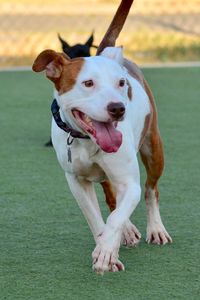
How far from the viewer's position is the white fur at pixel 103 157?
420 cm

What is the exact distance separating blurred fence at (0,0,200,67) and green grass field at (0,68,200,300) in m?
5.36

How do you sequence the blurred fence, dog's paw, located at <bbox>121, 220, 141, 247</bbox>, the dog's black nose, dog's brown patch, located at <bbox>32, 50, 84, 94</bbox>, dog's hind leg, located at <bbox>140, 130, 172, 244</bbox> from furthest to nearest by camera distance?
1. the blurred fence
2. dog's hind leg, located at <bbox>140, 130, 172, 244</bbox>
3. dog's paw, located at <bbox>121, 220, 141, 247</bbox>
4. dog's brown patch, located at <bbox>32, 50, 84, 94</bbox>
5. the dog's black nose

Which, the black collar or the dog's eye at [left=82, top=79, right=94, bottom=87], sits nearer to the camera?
the dog's eye at [left=82, top=79, right=94, bottom=87]

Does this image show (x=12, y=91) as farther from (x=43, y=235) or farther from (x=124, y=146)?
(x=124, y=146)

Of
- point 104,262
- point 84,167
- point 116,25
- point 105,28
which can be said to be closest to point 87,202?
point 84,167

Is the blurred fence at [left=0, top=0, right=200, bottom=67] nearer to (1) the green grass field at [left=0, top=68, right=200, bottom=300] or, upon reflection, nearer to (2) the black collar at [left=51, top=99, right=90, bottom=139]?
(1) the green grass field at [left=0, top=68, right=200, bottom=300]

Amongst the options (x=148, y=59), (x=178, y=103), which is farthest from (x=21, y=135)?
(x=148, y=59)

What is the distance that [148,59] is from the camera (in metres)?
14.4

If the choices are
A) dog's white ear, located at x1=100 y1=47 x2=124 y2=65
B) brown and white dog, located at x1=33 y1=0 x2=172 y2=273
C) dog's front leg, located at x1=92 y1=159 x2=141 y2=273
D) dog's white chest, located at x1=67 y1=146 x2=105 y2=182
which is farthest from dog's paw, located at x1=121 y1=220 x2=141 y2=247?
dog's white ear, located at x1=100 y1=47 x2=124 y2=65

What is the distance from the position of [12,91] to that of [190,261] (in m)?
6.99

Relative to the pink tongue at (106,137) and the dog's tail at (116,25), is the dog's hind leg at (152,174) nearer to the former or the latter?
the dog's tail at (116,25)

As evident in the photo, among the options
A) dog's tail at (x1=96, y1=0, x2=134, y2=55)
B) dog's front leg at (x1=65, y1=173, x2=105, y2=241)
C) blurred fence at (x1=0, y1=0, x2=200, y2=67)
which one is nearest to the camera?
dog's front leg at (x1=65, y1=173, x2=105, y2=241)

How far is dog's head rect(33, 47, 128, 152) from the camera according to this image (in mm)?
4125

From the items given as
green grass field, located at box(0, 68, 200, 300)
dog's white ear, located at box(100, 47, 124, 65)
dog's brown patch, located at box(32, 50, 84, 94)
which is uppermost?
dog's brown patch, located at box(32, 50, 84, 94)
